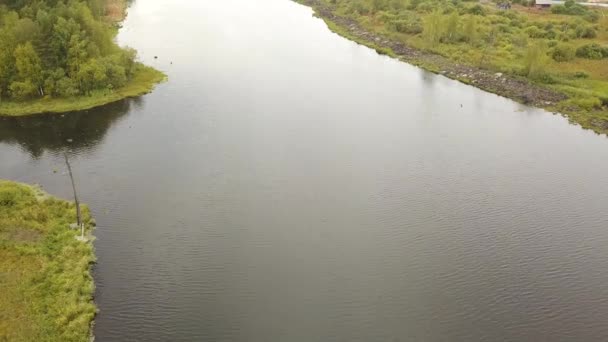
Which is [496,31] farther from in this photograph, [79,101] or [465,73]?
[79,101]

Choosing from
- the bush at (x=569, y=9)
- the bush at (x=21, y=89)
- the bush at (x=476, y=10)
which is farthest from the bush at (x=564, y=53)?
the bush at (x=21, y=89)

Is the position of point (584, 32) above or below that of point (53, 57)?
above

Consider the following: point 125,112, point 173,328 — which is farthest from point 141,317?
point 125,112

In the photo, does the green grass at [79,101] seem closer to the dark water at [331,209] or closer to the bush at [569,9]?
the dark water at [331,209]

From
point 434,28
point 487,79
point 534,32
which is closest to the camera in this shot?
point 487,79

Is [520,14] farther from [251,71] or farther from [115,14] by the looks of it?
[115,14]

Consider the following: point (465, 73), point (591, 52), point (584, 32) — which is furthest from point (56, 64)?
point (584, 32)

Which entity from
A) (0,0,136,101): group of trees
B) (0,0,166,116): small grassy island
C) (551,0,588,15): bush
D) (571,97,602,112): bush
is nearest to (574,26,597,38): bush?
(551,0,588,15): bush
